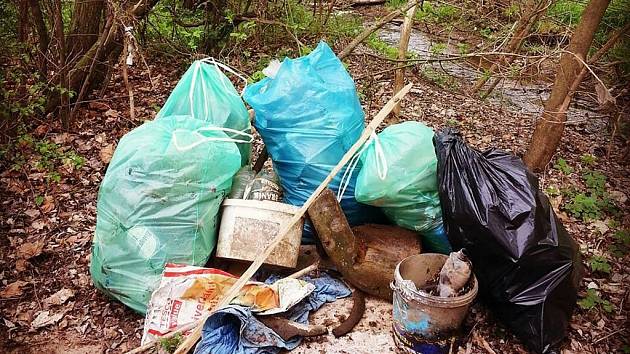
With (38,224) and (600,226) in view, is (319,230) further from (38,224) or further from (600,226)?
(600,226)

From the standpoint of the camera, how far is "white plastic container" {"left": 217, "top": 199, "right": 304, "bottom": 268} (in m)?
2.52

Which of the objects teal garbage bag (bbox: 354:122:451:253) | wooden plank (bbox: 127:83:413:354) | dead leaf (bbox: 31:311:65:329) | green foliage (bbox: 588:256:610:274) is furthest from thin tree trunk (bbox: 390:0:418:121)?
dead leaf (bbox: 31:311:65:329)

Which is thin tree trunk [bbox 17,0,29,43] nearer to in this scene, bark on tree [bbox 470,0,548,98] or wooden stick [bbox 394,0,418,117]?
wooden stick [bbox 394,0,418,117]

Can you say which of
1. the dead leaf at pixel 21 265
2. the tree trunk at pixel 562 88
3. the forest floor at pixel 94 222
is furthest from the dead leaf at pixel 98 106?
the tree trunk at pixel 562 88

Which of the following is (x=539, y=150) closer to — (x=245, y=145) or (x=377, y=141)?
(x=377, y=141)

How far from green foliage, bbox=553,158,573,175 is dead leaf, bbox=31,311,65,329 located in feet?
10.5

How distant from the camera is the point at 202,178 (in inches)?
97.0

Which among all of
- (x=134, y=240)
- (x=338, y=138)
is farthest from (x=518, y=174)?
(x=134, y=240)

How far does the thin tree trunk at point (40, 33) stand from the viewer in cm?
366

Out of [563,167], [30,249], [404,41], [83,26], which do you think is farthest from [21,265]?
[563,167]

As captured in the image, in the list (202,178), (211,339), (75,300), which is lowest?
(75,300)

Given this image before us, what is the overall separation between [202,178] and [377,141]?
2.73ft

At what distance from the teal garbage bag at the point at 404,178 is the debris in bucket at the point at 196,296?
544mm

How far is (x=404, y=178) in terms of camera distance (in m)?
2.47
